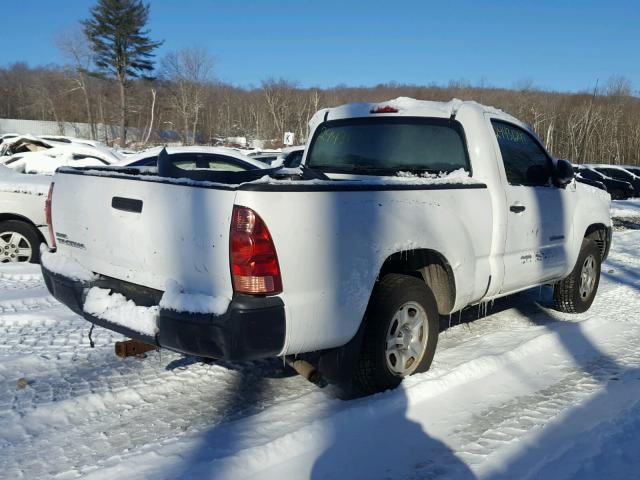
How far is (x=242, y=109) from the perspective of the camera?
79438 mm

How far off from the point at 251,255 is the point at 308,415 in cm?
120

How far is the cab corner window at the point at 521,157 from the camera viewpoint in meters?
4.76

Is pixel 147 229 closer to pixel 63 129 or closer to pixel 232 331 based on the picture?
pixel 232 331

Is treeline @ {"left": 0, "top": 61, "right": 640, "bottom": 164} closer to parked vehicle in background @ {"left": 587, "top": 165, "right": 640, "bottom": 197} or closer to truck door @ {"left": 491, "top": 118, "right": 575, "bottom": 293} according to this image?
parked vehicle in background @ {"left": 587, "top": 165, "right": 640, "bottom": 197}

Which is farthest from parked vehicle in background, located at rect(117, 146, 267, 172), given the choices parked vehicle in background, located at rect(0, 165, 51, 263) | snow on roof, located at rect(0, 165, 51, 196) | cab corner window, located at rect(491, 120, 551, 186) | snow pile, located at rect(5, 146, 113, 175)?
cab corner window, located at rect(491, 120, 551, 186)

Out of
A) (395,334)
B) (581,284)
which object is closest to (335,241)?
(395,334)

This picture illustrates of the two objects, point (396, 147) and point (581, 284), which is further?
point (581, 284)

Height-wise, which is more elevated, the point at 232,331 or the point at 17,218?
the point at 232,331

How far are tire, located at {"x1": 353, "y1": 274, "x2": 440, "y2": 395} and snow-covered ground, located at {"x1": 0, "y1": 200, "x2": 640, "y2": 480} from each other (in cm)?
12

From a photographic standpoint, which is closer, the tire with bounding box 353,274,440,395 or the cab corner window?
the tire with bounding box 353,274,440,395

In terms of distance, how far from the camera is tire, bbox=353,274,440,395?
3566mm

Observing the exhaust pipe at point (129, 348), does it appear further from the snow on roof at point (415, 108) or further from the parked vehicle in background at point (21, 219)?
the parked vehicle in background at point (21, 219)

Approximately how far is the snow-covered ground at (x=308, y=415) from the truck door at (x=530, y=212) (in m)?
0.60

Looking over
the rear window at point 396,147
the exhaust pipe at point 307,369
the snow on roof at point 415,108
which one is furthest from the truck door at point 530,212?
the exhaust pipe at point 307,369
